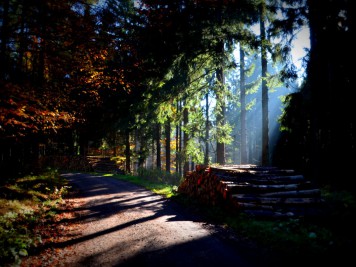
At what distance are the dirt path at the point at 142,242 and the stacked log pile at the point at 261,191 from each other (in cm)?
143

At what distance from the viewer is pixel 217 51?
1284cm

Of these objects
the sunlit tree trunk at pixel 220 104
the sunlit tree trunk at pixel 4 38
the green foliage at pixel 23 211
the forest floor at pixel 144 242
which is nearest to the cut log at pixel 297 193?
the forest floor at pixel 144 242

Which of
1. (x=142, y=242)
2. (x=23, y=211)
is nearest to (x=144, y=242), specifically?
(x=142, y=242)

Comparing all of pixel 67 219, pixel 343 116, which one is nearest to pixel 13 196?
pixel 67 219

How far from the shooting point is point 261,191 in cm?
854

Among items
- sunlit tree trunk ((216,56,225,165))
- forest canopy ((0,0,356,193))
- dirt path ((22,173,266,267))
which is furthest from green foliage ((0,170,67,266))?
sunlit tree trunk ((216,56,225,165))

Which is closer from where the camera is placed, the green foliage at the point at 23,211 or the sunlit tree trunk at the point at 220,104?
the green foliage at the point at 23,211

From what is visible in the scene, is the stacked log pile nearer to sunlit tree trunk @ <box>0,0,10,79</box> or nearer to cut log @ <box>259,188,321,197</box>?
cut log @ <box>259,188,321,197</box>

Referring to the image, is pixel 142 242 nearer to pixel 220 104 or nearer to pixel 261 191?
pixel 261 191

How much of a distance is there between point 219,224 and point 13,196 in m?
8.26

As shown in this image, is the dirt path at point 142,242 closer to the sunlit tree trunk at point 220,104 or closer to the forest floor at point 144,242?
the forest floor at point 144,242

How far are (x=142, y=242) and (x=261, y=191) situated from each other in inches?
189

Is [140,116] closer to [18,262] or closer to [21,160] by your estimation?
[21,160]

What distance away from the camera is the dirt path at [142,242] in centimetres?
486
